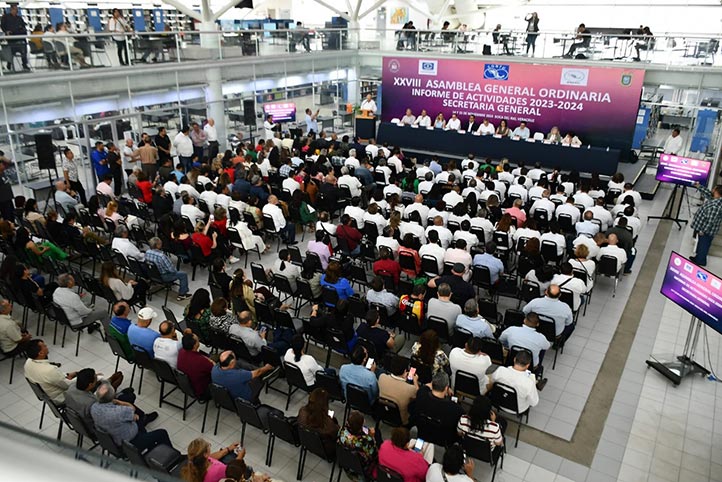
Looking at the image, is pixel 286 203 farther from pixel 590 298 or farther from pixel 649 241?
pixel 649 241

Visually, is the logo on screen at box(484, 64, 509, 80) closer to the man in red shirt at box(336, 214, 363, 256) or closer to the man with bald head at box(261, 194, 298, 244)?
the man with bald head at box(261, 194, 298, 244)

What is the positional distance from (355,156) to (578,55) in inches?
359

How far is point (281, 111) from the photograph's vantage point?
21.3 meters

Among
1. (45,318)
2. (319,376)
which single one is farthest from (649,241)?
(45,318)

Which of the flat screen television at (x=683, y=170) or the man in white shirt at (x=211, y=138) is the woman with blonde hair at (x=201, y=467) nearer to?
the flat screen television at (x=683, y=170)

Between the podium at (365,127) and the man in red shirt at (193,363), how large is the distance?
16.5 meters

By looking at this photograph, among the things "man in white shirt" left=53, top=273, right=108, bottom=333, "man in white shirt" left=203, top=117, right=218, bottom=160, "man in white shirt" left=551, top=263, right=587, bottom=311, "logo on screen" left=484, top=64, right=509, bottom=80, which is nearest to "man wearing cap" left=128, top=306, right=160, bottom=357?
"man in white shirt" left=53, top=273, right=108, bottom=333

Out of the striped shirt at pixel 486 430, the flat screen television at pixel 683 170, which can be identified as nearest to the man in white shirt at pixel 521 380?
the striped shirt at pixel 486 430

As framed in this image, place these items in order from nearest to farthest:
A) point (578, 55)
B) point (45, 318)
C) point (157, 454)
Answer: point (157, 454) → point (45, 318) → point (578, 55)

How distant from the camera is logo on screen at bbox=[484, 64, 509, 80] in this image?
20062mm

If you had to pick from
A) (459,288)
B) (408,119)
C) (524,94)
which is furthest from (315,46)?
(459,288)

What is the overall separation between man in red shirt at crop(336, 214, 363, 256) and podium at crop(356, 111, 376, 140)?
12.1 meters

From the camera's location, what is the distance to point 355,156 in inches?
647

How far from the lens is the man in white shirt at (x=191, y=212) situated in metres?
11.6
